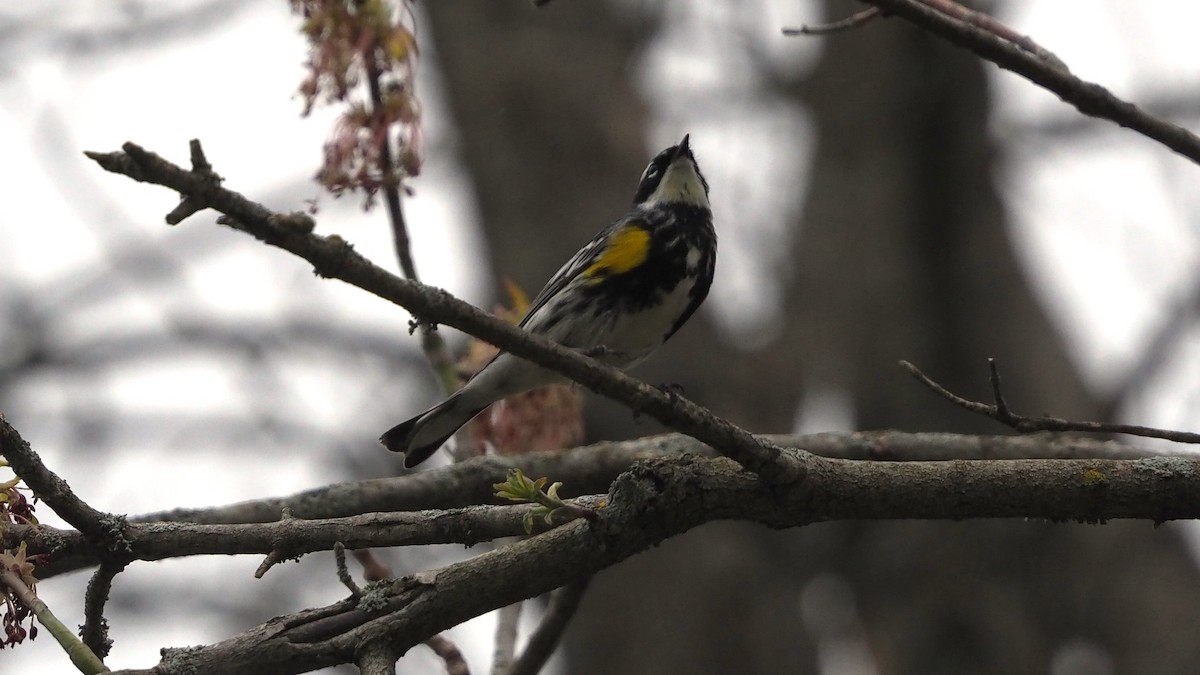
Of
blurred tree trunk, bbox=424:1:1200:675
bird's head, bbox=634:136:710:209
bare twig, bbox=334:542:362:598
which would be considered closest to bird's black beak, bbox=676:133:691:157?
bird's head, bbox=634:136:710:209

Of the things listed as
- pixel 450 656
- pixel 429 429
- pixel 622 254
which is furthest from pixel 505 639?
pixel 622 254

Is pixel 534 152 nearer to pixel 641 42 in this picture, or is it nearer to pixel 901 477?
pixel 641 42

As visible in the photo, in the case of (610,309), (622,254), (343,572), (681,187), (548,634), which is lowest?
(343,572)

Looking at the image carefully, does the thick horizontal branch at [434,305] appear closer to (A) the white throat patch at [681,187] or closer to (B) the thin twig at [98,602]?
(B) the thin twig at [98,602]

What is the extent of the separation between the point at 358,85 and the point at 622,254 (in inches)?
49.8

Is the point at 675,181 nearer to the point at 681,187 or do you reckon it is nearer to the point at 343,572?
the point at 681,187

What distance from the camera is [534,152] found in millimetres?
8391

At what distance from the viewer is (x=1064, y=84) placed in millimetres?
2994

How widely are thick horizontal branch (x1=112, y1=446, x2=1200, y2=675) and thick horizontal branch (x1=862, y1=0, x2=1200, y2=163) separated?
2.54 ft

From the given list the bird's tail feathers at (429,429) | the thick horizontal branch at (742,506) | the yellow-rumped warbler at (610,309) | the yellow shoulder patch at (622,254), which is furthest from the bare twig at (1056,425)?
the bird's tail feathers at (429,429)

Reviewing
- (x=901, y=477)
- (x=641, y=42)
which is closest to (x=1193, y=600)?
(x=641, y=42)

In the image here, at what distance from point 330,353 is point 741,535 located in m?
4.02

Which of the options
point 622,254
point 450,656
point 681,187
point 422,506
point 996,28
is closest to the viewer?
point 996,28

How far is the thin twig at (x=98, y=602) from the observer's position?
2.38 meters
